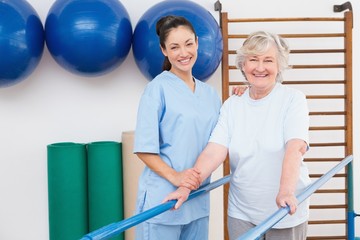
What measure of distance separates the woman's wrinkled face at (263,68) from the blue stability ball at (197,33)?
1.21 meters

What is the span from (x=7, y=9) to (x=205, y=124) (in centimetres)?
159

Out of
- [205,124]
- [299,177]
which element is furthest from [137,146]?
[299,177]

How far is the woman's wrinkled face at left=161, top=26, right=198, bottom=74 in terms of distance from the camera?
2.01m

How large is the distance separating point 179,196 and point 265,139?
39 centimetres

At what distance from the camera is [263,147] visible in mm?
1796

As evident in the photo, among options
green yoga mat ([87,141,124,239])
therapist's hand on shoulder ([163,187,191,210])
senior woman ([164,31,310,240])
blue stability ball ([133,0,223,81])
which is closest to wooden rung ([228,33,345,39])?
blue stability ball ([133,0,223,81])

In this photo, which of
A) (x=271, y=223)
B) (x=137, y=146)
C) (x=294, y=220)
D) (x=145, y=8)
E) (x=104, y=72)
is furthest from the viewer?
(x=145, y=8)

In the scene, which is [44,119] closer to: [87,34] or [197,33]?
[87,34]

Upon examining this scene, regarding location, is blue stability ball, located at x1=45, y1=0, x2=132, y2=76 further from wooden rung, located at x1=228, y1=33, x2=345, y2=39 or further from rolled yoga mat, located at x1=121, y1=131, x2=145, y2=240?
wooden rung, located at x1=228, y1=33, x2=345, y2=39

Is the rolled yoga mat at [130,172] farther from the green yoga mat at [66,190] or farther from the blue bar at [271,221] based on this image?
the blue bar at [271,221]

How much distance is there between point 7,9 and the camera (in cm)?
292

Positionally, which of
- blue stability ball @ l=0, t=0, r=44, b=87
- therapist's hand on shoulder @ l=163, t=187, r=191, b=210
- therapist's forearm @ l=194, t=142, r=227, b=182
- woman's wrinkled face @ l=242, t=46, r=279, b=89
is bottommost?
therapist's hand on shoulder @ l=163, t=187, r=191, b=210

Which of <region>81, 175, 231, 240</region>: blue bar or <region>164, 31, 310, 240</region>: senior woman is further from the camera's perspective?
<region>164, 31, 310, 240</region>: senior woman

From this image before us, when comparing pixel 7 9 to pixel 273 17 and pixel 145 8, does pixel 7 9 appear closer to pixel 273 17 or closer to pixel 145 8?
pixel 145 8
